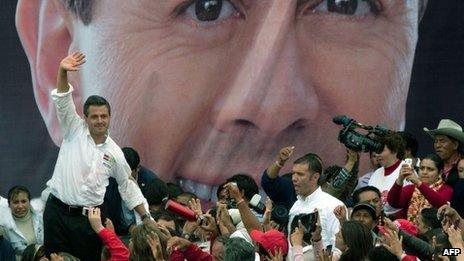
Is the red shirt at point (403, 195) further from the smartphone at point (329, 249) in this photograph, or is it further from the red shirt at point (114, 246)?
the red shirt at point (114, 246)

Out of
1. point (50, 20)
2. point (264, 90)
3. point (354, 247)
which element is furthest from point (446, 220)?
point (50, 20)

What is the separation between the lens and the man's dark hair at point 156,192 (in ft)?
38.5

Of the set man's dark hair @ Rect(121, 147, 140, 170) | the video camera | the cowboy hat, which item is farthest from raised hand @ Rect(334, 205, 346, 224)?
man's dark hair @ Rect(121, 147, 140, 170)

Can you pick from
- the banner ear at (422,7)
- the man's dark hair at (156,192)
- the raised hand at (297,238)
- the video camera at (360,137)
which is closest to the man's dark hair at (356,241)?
the raised hand at (297,238)

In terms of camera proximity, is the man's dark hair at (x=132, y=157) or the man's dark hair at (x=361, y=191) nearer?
the man's dark hair at (x=361, y=191)

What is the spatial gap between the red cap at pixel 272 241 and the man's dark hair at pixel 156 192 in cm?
224

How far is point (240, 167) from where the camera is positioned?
13.4 m

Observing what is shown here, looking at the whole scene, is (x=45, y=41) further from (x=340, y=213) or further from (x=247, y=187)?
→ (x=340, y=213)

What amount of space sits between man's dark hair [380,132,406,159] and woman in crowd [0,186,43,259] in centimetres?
267

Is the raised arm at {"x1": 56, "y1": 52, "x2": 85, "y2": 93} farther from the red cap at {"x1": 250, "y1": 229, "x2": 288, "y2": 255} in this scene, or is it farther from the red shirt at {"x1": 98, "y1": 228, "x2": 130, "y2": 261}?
the red cap at {"x1": 250, "y1": 229, "x2": 288, "y2": 255}

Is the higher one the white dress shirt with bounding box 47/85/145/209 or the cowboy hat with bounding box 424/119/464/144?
the cowboy hat with bounding box 424/119/464/144

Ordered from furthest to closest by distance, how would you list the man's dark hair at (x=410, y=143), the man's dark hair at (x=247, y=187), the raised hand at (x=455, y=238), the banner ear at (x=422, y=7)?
the banner ear at (x=422, y=7) → the man's dark hair at (x=410, y=143) → the man's dark hair at (x=247, y=187) → the raised hand at (x=455, y=238)

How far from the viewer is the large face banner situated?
1312 centimetres

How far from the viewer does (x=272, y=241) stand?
9.51m
